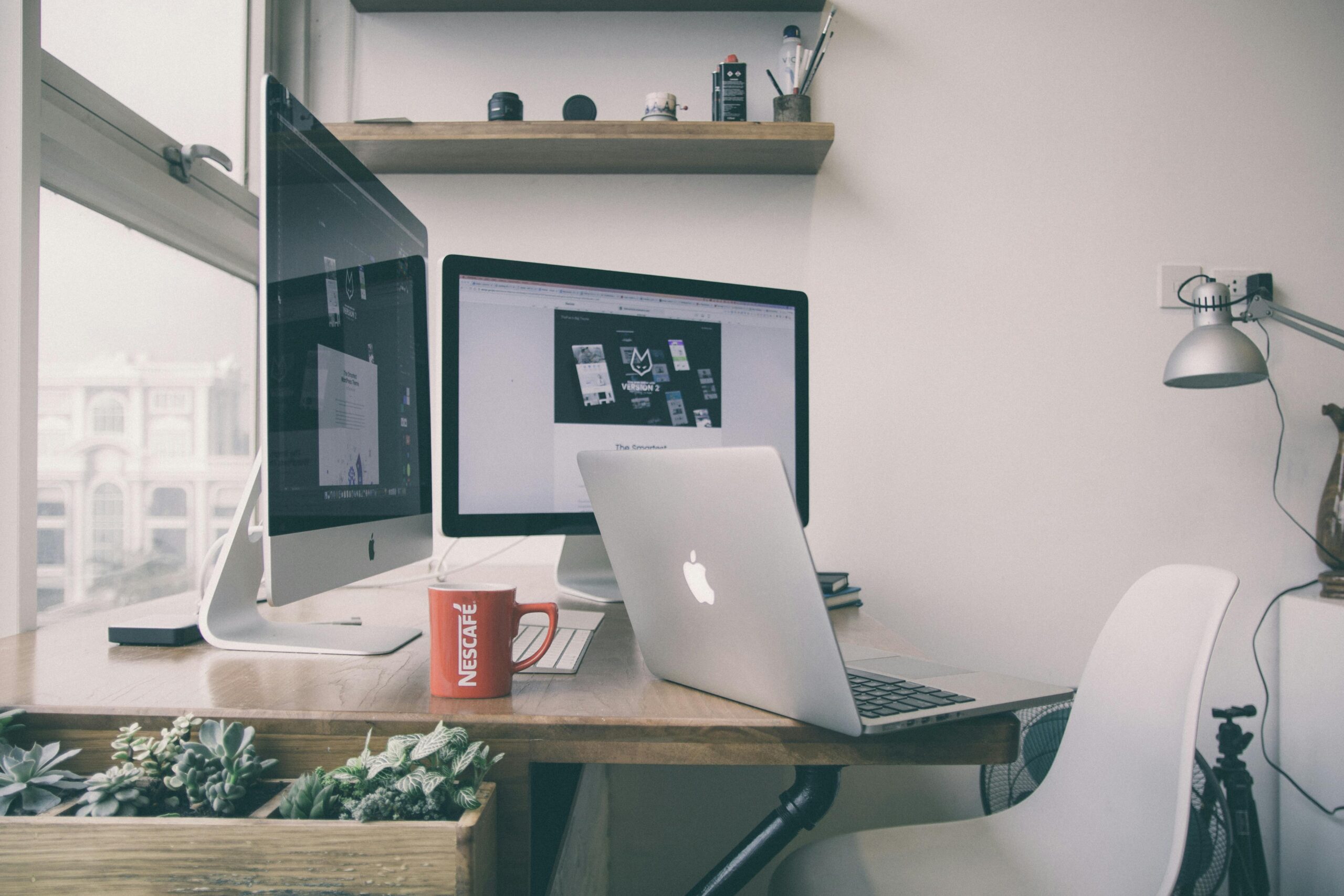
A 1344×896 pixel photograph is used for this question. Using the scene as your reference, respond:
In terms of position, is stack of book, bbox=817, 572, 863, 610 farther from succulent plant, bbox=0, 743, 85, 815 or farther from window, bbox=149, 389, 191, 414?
window, bbox=149, 389, 191, 414

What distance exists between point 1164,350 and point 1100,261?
24cm

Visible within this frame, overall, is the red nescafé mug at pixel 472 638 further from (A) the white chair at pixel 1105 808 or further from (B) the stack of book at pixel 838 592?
(B) the stack of book at pixel 838 592

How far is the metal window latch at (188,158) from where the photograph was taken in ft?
4.24

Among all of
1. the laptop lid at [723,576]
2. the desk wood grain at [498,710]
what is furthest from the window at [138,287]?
the laptop lid at [723,576]

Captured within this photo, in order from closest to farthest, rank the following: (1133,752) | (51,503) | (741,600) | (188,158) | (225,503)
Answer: (741,600) → (1133,752) → (51,503) → (188,158) → (225,503)

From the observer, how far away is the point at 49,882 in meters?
0.48

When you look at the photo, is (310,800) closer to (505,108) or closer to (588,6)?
(505,108)

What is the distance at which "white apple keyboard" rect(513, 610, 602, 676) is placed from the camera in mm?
720

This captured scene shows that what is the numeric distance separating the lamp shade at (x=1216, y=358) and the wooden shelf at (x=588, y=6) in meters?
1.04

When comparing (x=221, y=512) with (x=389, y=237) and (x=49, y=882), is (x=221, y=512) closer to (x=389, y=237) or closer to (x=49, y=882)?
(x=389, y=237)

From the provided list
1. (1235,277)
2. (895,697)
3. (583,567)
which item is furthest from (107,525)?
(1235,277)

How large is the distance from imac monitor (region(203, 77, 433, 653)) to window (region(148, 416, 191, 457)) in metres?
0.57

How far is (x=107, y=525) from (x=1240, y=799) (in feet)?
6.61

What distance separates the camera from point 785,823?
672 millimetres
